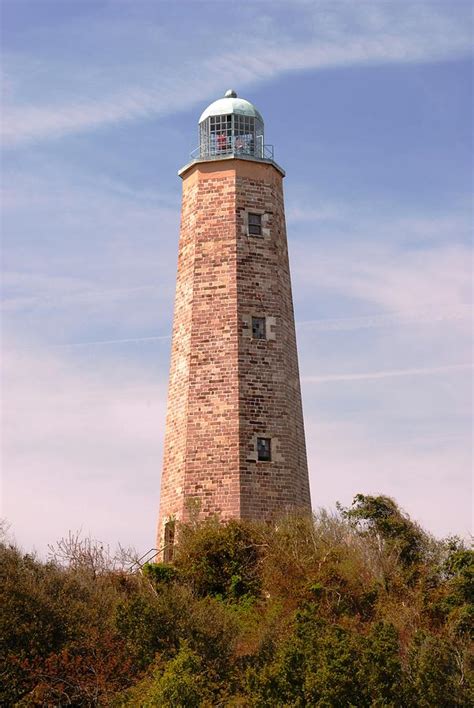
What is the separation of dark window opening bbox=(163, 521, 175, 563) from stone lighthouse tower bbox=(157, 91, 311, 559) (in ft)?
0.15

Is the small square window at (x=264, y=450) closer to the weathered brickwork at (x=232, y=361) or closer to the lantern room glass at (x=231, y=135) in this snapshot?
the weathered brickwork at (x=232, y=361)

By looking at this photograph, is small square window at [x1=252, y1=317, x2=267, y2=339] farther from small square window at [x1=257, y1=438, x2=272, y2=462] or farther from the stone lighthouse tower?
small square window at [x1=257, y1=438, x2=272, y2=462]

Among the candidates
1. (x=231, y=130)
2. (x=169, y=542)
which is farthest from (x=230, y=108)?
(x=169, y=542)

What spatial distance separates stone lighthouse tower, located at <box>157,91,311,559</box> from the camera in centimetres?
3269

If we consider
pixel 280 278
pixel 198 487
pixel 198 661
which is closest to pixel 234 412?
pixel 198 487

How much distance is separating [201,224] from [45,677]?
55.1 feet

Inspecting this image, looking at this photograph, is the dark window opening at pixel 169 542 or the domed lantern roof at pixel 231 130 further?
the domed lantern roof at pixel 231 130

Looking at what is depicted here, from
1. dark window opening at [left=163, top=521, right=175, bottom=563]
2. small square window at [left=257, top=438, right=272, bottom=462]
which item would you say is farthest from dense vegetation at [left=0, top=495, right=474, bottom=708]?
small square window at [left=257, top=438, right=272, bottom=462]

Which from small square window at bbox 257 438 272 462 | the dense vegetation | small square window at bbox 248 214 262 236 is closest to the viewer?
the dense vegetation

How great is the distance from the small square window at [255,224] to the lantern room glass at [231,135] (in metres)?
2.15

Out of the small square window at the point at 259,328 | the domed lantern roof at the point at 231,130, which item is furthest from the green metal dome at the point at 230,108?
the small square window at the point at 259,328

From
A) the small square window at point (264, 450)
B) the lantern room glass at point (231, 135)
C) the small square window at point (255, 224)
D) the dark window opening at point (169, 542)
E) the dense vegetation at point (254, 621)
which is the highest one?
the lantern room glass at point (231, 135)

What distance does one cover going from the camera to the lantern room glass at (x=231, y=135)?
119ft

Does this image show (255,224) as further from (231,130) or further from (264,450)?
(264,450)
